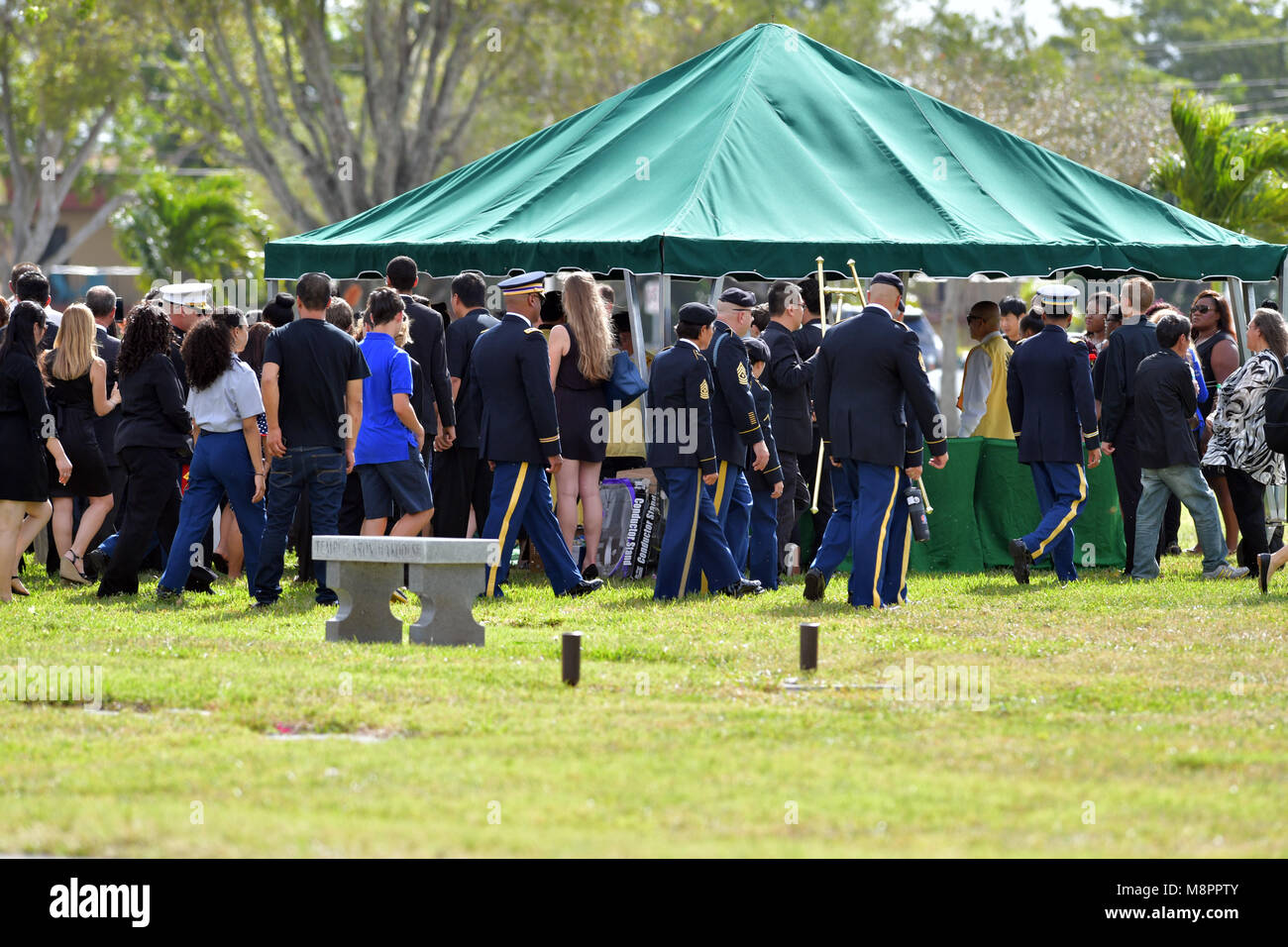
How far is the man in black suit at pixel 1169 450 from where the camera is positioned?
12062 mm

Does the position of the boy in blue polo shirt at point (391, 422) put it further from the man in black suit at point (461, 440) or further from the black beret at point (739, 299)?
the black beret at point (739, 299)

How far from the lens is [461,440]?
40.2ft

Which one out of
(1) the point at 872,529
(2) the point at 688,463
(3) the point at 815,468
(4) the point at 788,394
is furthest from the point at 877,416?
(3) the point at 815,468

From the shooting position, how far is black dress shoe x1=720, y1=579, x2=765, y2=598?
1121 centimetres

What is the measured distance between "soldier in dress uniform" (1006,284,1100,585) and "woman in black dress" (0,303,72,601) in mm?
6539

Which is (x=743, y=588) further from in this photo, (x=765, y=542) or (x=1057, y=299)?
(x=1057, y=299)

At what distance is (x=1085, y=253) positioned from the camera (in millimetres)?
13594

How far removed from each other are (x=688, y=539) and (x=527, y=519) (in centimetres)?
106

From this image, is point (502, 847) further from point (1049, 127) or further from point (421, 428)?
point (1049, 127)

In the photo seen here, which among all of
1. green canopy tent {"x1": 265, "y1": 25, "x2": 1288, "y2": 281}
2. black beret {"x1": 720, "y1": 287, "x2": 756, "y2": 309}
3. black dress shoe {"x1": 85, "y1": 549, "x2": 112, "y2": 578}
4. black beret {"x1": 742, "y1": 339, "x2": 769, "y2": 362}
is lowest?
A: black dress shoe {"x1": 85, "y1": 549, "x2": 112, "y2": 578}

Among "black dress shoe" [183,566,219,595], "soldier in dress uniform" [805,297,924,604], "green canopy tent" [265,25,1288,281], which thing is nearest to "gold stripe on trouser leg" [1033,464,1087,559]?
"soldier in dress uniform" [805,297,924,604]

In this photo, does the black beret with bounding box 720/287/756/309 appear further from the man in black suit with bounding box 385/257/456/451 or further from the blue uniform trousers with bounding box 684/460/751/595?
the man in black suit with bounding box 385/257/456/451

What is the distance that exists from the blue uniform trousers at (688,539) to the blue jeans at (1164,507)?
3.22 metres
